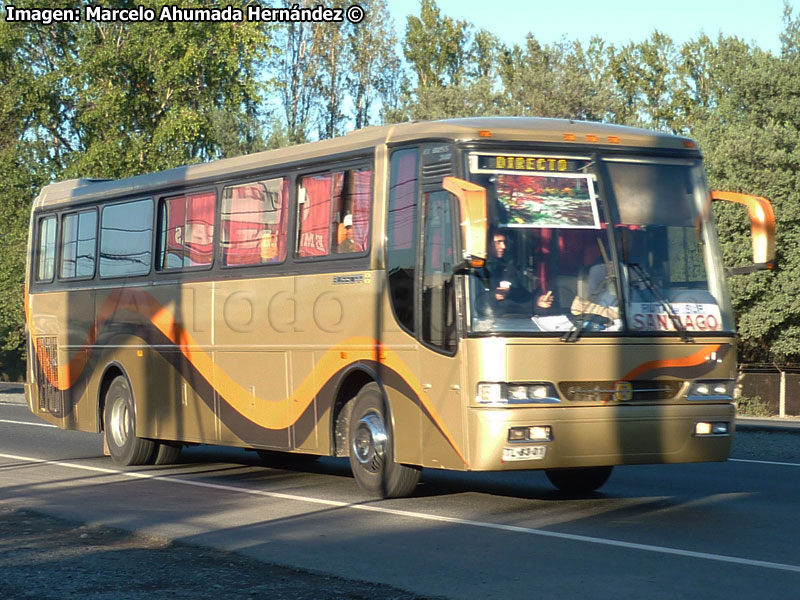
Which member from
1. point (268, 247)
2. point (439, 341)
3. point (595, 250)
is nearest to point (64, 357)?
point (268, 247)

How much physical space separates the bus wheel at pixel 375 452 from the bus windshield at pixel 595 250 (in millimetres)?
1817

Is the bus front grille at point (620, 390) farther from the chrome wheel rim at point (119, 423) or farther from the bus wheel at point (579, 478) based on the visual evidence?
the chrome wheel rim at point (119, 423)

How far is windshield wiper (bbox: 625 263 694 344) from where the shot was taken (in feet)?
38.7

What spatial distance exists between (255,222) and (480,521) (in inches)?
193

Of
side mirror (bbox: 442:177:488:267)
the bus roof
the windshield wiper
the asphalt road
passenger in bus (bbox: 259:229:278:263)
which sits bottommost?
the asphalt road

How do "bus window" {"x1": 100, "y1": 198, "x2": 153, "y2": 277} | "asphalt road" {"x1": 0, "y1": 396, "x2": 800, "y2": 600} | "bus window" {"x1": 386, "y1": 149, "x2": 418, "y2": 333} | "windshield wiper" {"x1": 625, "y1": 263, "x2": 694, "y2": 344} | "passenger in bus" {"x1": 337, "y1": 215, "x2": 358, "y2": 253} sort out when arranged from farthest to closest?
1. "bus window" {"x1": 100, "y1": 198, "x2": 153, "y2": 277}
2. "passenger in bus" {"x1": 337, "y1": 215, "x2": 358, "y2": 253}
3. "bus window" {"x1": 386, "y1": 149, "x2": 418, "y2": 333}
4. "windshield wiper" {"x1": 625, "y1": 263, "x2": 694, "y2": 344}
5. "asphalt road" {"x1": 0, "y1": 396, "x2": 800, "y2": 600}

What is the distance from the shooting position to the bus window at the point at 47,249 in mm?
19328

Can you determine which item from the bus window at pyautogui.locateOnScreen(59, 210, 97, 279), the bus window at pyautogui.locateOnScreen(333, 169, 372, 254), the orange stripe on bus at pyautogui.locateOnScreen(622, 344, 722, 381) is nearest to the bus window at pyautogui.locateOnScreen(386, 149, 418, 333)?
the bus window at pyautogui.locateOnScreen(333, 169, 372, 254)

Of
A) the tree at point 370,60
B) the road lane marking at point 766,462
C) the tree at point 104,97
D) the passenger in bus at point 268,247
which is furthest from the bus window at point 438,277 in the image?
the tree at point 370,60

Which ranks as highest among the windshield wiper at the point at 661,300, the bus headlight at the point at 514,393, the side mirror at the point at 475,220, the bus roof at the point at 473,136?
the bus roof at the point at 473,136

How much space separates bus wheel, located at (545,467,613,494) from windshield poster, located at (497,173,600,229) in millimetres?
2786

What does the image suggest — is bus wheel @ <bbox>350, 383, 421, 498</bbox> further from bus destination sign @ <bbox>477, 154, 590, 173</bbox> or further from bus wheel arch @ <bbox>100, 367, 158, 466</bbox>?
bus wheel arch @ <bbox>100, 367, 158, 466</bbox>

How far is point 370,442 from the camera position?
1286 cm

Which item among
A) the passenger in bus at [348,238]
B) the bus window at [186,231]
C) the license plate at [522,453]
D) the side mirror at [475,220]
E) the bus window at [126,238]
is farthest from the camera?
the bus window at [126,238]
